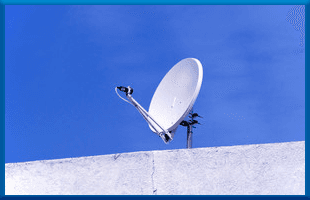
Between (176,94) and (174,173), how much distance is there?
94.8 inches

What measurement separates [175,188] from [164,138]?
2.11 metres

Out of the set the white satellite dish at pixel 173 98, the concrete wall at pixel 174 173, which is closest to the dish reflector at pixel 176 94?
the white satellite dish at pixel 173 98

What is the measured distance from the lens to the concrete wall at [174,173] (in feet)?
18.7

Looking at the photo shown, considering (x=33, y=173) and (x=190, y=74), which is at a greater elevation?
(x=190, y=74)

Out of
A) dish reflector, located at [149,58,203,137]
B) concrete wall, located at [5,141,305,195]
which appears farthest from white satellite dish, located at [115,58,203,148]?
concrete wall, located at [5,141,305,195]

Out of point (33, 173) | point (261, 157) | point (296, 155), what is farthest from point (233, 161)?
point (33, 173)

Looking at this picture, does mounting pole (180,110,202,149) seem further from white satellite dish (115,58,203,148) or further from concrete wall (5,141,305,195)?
concrete wall (5,141,305,195)

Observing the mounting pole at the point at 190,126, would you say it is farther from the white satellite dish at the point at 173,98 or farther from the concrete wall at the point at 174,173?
the concrete wall at the point at 174,173

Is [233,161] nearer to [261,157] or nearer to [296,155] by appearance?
[261,157]

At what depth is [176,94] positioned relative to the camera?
27.2 feet

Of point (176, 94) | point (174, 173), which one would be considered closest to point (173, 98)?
point (176, 94)

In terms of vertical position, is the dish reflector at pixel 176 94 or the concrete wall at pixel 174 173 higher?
the dish reflector at pixel 176 94

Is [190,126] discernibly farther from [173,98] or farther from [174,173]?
[174,173]

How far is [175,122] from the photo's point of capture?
781 centimetres
